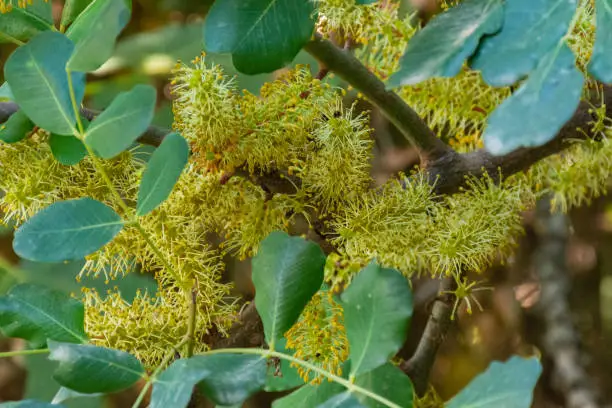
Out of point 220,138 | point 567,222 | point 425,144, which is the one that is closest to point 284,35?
point 220,138

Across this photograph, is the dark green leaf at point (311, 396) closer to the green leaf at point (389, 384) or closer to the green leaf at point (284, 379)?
the green leaf at point (389, 384)

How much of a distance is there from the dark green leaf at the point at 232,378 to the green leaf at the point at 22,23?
0.84 feet

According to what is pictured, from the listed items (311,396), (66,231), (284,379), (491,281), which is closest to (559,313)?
(491,281)

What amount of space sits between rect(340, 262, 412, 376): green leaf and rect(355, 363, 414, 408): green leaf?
0.02 metres

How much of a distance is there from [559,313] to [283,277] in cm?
81

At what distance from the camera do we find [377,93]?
55 cm

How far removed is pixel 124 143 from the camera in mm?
364

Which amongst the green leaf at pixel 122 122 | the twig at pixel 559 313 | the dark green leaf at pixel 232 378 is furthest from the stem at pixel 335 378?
the twig at pixel 559 313

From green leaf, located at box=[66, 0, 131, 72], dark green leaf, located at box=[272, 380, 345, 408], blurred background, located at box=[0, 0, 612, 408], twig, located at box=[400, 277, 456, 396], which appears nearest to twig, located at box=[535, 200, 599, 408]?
blurred background, located at box=[0, 0, 612, 408]

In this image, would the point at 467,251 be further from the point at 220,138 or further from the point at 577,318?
the point at 577,318

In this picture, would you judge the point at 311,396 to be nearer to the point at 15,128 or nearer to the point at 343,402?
the point at 343,402

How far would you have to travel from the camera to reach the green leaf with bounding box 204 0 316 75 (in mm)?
392

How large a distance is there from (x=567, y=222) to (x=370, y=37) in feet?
2.24

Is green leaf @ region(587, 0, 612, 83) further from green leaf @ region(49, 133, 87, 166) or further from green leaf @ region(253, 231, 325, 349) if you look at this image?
green leaf @ region(49, 133, 87, 166)
